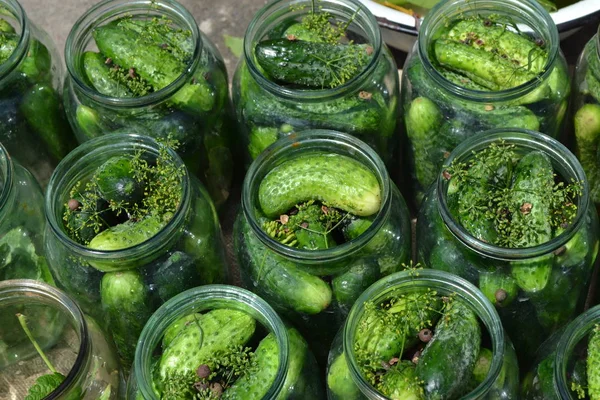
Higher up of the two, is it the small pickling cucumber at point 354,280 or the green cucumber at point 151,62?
the green cucumber at point 151,62

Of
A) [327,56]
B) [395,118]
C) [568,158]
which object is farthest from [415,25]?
[568,158]

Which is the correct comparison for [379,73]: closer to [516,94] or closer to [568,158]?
[516,94]

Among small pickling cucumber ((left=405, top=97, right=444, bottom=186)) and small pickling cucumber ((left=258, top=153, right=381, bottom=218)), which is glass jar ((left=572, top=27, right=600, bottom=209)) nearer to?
small pickling cucumber ((left=405, top=97, right=444, bottom=186))

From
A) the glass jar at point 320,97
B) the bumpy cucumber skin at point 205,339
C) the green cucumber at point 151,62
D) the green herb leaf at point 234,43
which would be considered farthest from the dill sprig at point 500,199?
the green herb leaf at point 234,43

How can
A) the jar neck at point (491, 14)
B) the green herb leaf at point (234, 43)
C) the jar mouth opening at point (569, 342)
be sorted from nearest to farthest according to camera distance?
1. the jar mouth opening at point (569, 342)
2. the jar neck at point (491, 14)
3. the green herb leaf at point (234, 43)

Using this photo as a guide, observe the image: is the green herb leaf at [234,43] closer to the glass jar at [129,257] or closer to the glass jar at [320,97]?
the glass jar at [320,97]

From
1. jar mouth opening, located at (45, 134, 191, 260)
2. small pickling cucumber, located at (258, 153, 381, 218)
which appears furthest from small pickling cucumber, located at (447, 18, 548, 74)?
jar mouth opening, located at (45, 134, 191, 260)
